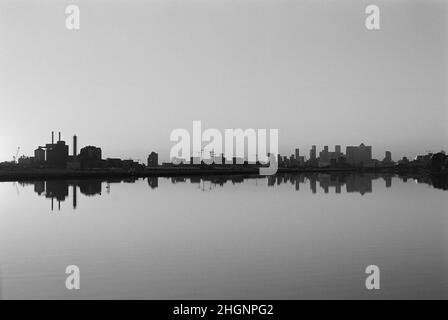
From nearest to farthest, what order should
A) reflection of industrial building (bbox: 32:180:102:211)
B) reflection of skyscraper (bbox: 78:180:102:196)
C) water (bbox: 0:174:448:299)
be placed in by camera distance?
water (bbox: 0:174:448:299) → reflection of industrial building (bbox: 32:180:102:211) → reflection of skyscraper (bbox: 78:180:102:196)

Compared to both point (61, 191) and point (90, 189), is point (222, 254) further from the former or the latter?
point (90, 189)

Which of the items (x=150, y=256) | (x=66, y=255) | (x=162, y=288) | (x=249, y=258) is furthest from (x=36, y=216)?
(x=162, y=288)

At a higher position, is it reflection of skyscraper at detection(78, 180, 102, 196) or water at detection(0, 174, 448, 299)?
reflection of skyscraper at detection(78, 180, 102, 196)

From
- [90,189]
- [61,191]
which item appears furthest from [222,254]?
[90,189]

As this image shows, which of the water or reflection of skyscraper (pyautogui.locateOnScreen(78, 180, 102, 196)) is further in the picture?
reflection of skyscraper (pyautogui.locateOnScreen(78, 180, 102, 196))

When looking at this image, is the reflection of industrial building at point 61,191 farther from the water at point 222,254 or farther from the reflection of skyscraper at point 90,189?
the water at point 222,254

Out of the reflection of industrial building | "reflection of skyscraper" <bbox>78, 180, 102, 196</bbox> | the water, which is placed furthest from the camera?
"reflection of skyscraper" <bbox>78, 180, 102, 196</bbox>

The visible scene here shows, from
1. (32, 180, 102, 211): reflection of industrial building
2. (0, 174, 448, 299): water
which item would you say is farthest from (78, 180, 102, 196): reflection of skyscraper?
(0, 174, 448, 299): water

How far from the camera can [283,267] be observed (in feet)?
71.4

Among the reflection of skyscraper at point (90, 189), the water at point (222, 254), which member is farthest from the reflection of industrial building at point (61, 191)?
the water at point (222, 254)

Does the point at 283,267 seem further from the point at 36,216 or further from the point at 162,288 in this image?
the point at 36,216

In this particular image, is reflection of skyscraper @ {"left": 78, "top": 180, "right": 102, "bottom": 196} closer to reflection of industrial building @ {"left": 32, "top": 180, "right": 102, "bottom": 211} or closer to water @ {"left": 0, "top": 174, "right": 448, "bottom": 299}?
reflection of industrial building @ {"left": 32, "top": 180, "right": 102, "bottom": 211}

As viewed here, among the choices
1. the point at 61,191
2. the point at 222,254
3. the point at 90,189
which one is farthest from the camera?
the point at 90,189

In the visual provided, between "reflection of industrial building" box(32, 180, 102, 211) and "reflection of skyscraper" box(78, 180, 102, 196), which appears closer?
"reflection of industrial building" box(32, 180, 102, 211)
